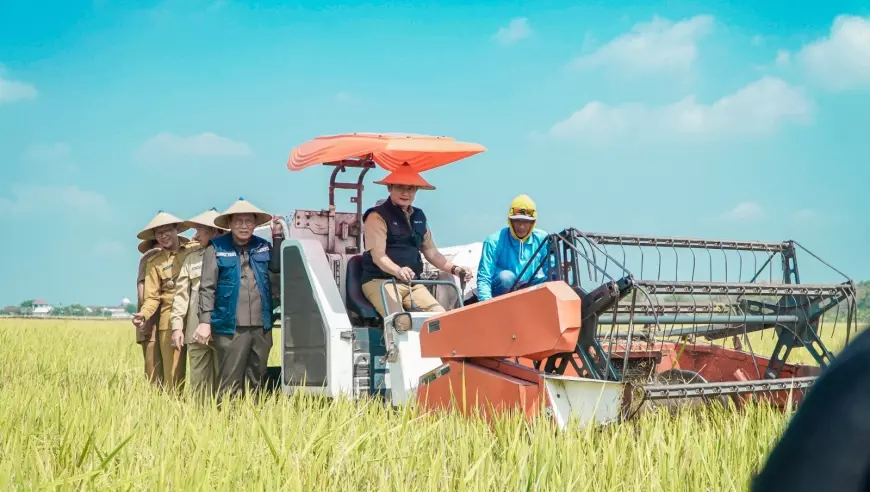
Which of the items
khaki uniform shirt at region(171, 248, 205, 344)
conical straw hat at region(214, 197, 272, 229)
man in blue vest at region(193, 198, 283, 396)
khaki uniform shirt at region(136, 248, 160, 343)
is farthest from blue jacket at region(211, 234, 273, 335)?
khaki uniform shirt at region(136, 248, 160, 343)

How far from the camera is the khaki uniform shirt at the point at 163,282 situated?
901cm

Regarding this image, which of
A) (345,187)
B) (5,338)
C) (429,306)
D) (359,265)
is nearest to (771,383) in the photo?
(429,306)

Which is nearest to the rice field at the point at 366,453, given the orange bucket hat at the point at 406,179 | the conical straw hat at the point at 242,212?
the orange bucket hat at the point at 406,179

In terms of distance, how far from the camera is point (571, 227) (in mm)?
5527

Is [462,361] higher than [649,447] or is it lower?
higher

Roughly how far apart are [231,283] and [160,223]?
1.71 m

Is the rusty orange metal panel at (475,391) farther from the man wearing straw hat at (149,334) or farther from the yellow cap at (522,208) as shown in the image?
the man wearing straw hat at (149,334)

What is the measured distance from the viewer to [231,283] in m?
7.77

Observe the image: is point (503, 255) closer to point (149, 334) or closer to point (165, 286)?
point (165, 286)

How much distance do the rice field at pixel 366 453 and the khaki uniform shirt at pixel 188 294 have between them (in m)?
2.19

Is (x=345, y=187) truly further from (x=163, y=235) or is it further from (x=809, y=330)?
(x=809, y=330)

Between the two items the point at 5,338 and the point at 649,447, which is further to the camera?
the point at 5,338

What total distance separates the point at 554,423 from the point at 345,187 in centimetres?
391

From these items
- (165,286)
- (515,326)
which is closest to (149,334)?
(165,286)
